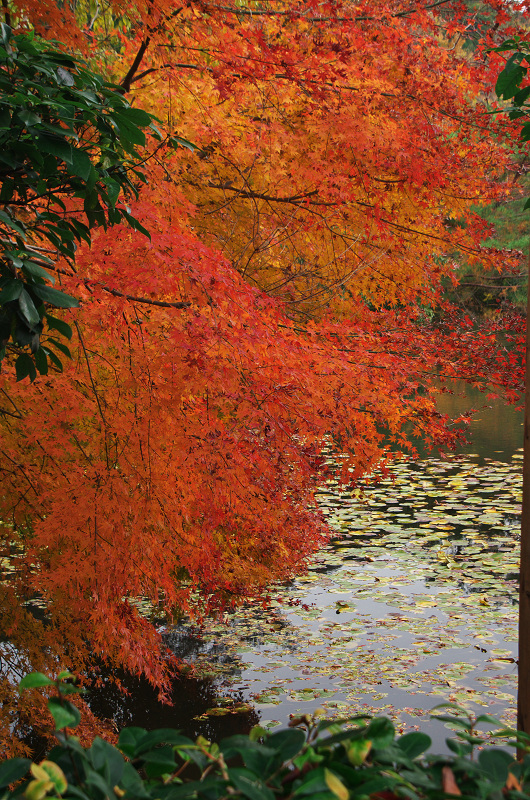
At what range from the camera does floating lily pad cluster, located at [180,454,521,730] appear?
17.0 ft

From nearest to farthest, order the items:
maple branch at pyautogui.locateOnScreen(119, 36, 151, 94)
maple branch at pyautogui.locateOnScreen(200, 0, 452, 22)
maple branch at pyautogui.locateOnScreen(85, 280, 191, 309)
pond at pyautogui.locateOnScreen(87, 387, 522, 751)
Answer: maple branch at pyautogui.locateOnScreen(85, 280, 191, 309)
maple branch at pyautogui.locateOnScreen(119, 36, 151, 94)
maple branch at pyautogui.locateOnScreen(200, 0, 452, 22)
pond at pyautogui.locateOnScreen(87, 387, 522, 751)

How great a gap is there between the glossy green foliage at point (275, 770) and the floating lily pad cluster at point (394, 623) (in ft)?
13.2

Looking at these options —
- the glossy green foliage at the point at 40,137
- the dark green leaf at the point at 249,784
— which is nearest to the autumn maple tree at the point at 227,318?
the glossy green foliage at the point at 40,137

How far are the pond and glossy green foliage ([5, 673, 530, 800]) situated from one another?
13.1ft

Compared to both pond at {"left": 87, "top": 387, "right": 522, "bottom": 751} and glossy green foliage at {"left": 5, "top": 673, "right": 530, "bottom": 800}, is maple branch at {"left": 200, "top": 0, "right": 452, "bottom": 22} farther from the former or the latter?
glossy green foliage at {"left": 5, "top": 673, "right": 530, "bottom": 800}

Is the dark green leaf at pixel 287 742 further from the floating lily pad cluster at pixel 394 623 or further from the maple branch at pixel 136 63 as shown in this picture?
the floating lily pad cluster at pixel 394 623

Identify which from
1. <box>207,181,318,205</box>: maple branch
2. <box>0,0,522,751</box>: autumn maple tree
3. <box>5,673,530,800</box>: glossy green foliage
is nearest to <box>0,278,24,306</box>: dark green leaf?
<box>0,0,522,751</box>: autumn maple tree

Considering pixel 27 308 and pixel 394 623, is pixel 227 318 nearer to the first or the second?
pixel 27 308

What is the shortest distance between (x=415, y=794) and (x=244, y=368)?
9.42 ft

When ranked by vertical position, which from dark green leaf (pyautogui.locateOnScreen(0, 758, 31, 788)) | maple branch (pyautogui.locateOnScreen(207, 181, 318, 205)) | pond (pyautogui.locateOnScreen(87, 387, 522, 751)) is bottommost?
pond (pyautogui.locateOnScreen(87, 387, 522, 751))

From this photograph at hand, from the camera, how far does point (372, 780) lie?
39.4 inches

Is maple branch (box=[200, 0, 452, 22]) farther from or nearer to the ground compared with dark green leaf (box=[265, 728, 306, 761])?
farther from the ground

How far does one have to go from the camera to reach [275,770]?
1083 millimetres

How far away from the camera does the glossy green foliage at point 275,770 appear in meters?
0.99
